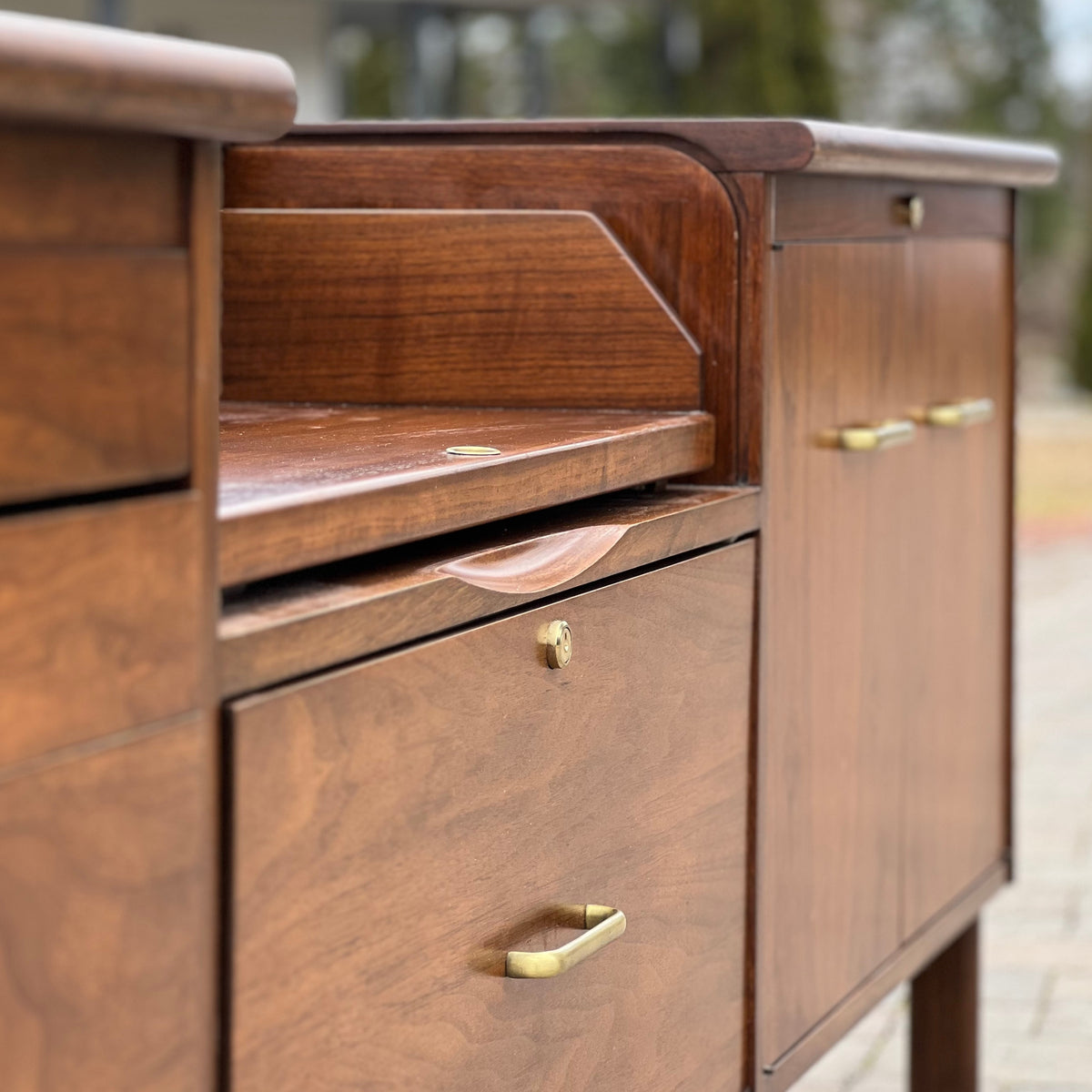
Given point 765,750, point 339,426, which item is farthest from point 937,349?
point 339,426

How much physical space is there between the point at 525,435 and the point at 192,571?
0.49 meters

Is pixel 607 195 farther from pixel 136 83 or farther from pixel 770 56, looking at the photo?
pixel 770 56

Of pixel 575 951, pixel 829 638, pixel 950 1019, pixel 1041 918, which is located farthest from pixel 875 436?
pixel 1041 918

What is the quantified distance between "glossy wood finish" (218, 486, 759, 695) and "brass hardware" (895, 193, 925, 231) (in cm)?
51

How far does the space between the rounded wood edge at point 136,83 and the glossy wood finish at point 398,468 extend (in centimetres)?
19

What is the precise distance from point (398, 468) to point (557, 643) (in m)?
0.16

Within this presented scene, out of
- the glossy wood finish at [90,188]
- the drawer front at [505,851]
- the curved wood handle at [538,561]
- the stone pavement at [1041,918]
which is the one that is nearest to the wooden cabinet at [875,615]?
the drawer front at [505,851]

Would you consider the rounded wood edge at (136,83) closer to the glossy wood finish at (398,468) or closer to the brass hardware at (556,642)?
the glossy wood finish at (398,468)

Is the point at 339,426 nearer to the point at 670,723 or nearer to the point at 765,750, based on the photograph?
the point at 670,723

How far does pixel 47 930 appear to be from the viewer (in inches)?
28.5

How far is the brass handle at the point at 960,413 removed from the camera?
1.93m

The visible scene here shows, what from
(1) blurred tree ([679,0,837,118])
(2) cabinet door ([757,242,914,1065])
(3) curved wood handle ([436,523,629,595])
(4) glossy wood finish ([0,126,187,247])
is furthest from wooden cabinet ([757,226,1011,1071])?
(1) blurred tree ([679,0,837,118])

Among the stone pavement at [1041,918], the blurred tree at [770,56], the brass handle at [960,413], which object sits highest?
the blurred tree at [770,56]

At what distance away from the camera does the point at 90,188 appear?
73 centimetres
